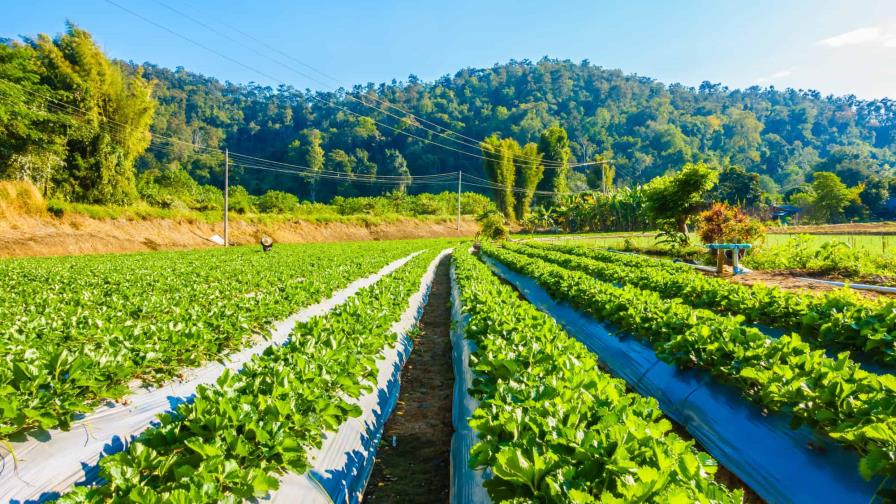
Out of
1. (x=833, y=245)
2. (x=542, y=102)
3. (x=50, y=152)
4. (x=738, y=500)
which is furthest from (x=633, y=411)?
(x=542, y=102)

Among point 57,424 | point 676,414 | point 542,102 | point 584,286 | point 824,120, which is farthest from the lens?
point 824,120

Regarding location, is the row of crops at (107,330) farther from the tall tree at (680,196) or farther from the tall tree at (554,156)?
the tall tree at (554,156)

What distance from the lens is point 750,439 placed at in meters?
3.50

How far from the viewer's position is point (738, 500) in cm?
203

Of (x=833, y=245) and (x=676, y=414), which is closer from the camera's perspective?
(x=676, y=414)

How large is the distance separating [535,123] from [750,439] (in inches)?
4213

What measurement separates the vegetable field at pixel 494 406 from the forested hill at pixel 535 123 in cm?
7400

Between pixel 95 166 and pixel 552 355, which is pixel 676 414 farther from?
pixel 95 166

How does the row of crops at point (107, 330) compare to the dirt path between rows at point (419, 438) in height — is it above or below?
above

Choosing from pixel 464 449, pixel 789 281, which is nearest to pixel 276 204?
pixel 789 281

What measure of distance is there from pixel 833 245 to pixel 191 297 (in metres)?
15.1

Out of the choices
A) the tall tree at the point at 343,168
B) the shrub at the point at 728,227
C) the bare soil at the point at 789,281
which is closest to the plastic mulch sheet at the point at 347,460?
the bare soil at the point at 789,281

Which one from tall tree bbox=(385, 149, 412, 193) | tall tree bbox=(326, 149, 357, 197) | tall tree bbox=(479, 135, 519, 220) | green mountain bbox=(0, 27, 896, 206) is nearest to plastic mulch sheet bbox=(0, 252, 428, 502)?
green mountain bbox=(0, 27, 896, 206)

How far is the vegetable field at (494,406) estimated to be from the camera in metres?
2.37
